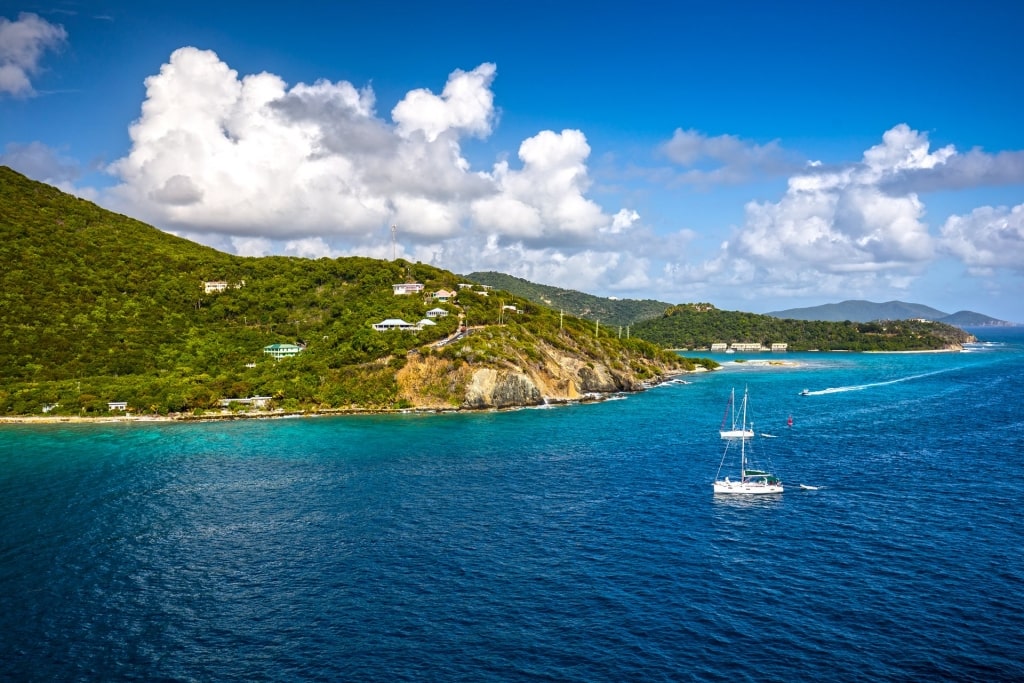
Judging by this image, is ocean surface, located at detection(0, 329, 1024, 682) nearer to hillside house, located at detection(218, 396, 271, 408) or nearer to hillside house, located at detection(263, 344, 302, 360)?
hillside house, located at detection(218, 396, 271, 408)

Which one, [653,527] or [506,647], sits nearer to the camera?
[506,647]

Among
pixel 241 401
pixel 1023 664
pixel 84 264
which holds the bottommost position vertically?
pixel 1023 664

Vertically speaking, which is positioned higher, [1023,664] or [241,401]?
[241,401]

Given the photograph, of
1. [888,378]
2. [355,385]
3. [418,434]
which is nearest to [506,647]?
[418,434]

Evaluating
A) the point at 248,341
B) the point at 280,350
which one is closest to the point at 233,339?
the point at 248,341

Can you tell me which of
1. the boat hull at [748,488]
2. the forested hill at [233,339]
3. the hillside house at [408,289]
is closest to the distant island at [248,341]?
the hillside house at [408,289]

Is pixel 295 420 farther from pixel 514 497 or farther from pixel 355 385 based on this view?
pixel 514 497

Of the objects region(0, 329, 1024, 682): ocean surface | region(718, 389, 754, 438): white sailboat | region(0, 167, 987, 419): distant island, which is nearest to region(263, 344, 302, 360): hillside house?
region(0, 167, 987, 419): distant island

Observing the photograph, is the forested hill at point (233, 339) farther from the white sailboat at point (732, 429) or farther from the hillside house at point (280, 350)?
the white sailboat at point (732, 429)
